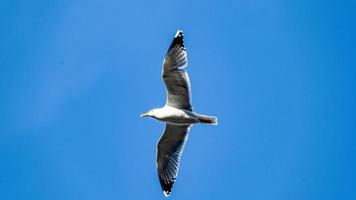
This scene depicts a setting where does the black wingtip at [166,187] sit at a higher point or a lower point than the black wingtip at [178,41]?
lower

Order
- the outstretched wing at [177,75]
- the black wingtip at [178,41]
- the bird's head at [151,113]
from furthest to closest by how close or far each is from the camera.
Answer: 1. the bird's head at [151,113]
2. the black wingtip at [178,41]
3. the outstretched wing at [177,75]

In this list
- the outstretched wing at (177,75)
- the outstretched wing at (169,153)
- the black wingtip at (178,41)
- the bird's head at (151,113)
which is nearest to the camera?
the outstretched wing at (177,75)

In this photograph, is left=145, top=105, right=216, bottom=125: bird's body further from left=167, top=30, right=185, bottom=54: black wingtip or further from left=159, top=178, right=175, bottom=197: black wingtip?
left=159, top=178, right=175, bottom=197: black wingtip

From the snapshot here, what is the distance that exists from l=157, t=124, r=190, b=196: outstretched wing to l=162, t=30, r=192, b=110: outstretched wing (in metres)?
0.71

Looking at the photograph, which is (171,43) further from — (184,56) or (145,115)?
(145,115)

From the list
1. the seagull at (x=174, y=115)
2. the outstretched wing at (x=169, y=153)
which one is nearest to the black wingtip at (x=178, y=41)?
the seagull at (x=174, y=115)

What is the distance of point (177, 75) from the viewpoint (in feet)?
45.2

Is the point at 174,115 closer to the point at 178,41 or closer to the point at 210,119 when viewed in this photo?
the point at 210,119

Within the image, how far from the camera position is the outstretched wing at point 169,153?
14672 mm

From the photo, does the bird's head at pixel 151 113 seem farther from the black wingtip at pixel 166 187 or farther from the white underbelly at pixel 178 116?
the black wingtip at pixel 166 187

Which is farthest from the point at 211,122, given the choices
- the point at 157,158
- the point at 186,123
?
the point at 157,158

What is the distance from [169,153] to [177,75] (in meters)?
1.80

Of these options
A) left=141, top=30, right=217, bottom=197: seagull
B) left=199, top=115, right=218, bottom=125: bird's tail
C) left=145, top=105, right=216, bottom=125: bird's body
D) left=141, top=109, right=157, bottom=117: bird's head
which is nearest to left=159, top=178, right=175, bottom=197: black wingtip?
left=141, top=30, right=217, bottom=197: seagull

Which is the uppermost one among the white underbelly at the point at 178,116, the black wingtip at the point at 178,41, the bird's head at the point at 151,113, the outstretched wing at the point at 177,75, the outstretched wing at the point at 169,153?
the black wingtip at the point at 178,41
